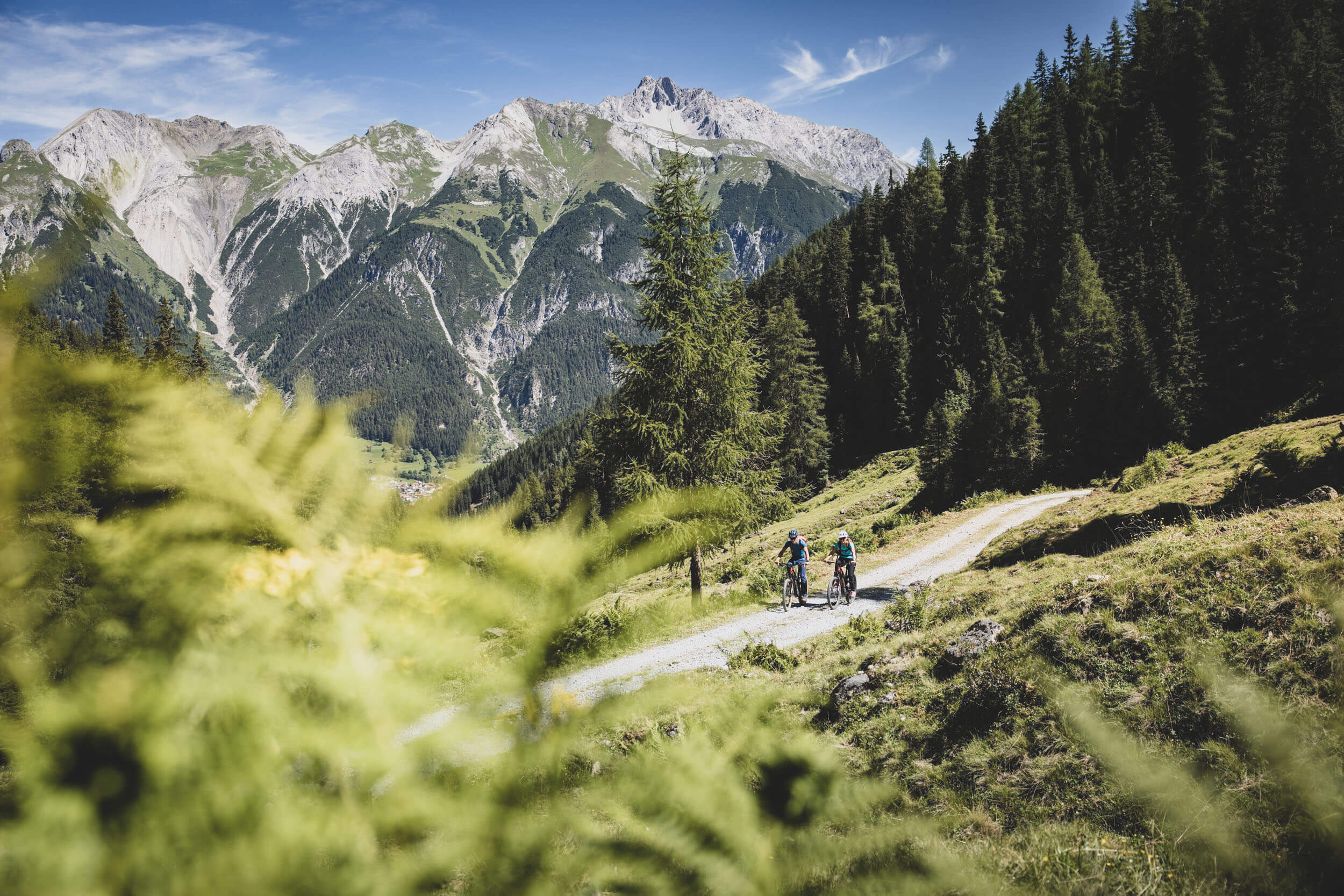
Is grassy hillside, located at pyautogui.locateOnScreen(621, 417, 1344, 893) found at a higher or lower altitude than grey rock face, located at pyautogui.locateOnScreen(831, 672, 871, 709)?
higher

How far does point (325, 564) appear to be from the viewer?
1.31 metres

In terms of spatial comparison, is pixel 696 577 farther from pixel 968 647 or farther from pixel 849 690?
pixel 968 647

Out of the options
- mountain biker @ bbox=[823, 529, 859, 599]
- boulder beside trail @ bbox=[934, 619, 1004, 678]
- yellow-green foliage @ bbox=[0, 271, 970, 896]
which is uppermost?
yellow-green foliage @ bbox=[0, 271, 970, 896]

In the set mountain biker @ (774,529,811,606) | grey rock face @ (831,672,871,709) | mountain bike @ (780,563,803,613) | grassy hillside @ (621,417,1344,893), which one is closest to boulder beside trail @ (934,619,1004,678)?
grassy hillside @ (621,417,1344,893)

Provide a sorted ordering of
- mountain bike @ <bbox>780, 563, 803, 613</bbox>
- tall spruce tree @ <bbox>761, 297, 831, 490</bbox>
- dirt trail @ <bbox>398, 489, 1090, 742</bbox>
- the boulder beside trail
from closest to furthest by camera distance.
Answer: dirt trail @ <bbox>398, 489, 1090, 742</bbox> < the boulder beside trail < mountain bike @ <bbox>780, 563, 803, 613</bbox> < tall spruce tree @ <bbox>761, 297, 831, 490</bbox>

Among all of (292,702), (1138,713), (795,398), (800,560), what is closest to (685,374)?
(800,560)

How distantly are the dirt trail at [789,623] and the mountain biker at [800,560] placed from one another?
40 centimetres

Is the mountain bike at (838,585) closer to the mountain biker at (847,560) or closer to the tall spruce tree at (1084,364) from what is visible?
the mountain biker at (847,560)

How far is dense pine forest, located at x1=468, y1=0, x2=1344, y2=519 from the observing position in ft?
106

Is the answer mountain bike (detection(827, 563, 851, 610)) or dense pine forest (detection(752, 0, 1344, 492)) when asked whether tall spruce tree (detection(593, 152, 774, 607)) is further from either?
dense pine forest (detection(752, 0, 1344, 492))

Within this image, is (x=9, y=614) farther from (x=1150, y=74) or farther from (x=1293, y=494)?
(x=1150, y=74)

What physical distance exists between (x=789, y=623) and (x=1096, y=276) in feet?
144

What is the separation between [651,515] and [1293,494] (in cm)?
1208

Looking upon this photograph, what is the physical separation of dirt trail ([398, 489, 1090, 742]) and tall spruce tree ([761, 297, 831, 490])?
23.6m
